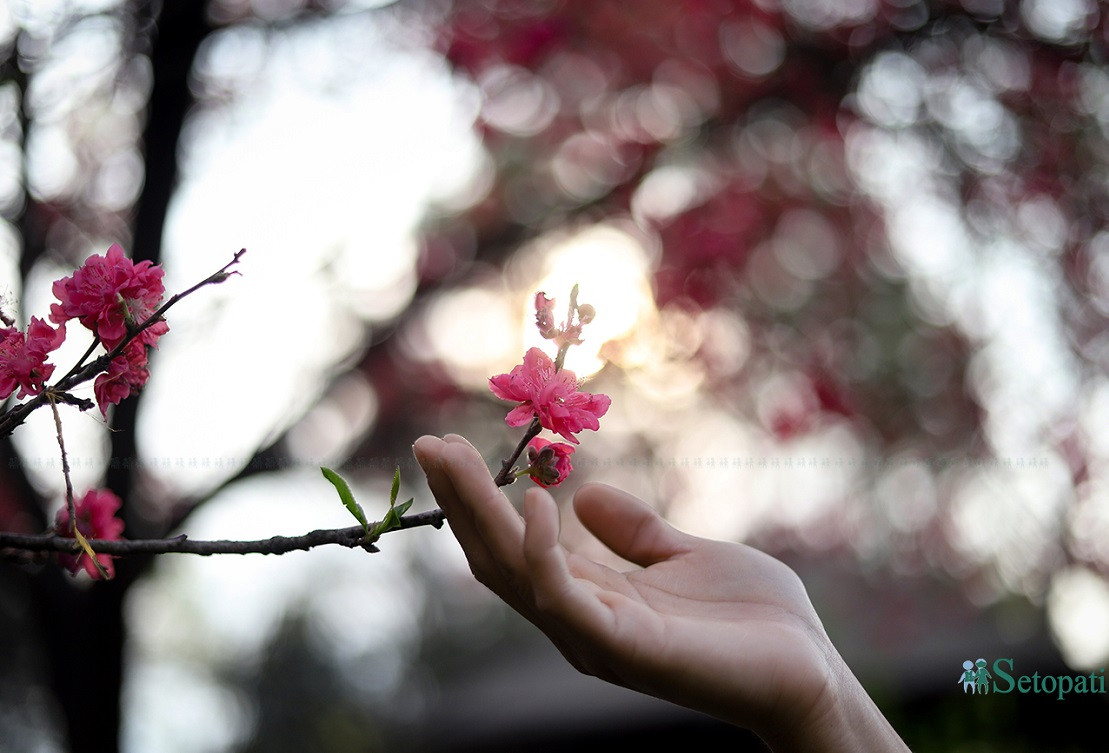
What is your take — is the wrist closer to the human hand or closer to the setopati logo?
the human hand

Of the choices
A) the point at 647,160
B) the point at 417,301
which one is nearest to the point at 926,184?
the point at 647,160

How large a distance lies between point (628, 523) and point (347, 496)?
0.42 meters

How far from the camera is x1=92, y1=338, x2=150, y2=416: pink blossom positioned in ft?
2.60

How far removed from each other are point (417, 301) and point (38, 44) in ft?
3.84

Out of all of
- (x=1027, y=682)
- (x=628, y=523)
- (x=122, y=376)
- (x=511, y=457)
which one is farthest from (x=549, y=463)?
(x=1027, y=682)

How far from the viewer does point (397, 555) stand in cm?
657

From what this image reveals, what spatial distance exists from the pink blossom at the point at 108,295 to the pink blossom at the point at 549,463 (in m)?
0.38

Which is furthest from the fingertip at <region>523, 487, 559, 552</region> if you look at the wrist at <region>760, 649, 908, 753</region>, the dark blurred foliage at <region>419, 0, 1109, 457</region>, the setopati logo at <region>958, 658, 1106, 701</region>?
the setopati logo at <region>958, 658, 1106, 701</region>

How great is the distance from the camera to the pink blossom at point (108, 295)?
2.54ft

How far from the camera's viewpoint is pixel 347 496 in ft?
2.69

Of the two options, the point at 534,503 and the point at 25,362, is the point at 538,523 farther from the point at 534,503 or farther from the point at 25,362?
the point at 25,362

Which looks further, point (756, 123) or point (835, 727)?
point (756, 123)

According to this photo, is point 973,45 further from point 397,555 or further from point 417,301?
point 397,555

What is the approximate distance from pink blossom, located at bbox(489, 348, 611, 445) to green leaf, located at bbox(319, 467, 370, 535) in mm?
130
